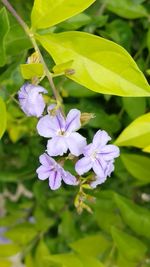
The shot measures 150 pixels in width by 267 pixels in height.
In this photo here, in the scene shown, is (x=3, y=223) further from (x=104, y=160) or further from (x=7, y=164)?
(x=104, y=160)

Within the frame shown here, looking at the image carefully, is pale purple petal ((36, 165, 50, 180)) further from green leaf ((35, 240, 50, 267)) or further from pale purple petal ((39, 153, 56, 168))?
green leaf ((35, 240, 50, 267))

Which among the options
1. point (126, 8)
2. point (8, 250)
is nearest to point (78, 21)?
point (126, 8)

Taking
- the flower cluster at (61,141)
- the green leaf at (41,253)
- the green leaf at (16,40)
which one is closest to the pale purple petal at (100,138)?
the flower cluster at (61,141)

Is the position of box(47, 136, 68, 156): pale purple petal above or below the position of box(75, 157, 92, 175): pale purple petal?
above

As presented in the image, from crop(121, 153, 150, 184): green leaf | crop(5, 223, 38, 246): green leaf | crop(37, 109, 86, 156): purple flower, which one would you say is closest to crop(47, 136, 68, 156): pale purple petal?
crop(37, 109, 86, 156): purple flower

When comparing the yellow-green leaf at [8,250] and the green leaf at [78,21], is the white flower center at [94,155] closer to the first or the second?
the green leaf at [78,21]

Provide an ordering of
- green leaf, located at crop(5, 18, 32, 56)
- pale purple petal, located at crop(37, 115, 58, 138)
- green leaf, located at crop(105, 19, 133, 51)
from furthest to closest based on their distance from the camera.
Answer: green leaf, located at crop(105, 19, 133, 51), green leaf, located at crop(5, 18, 32, 56), pale purple petal, located at crop(37, 115, 58, 138)

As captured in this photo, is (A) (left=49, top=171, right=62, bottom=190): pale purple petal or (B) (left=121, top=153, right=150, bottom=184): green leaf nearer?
(A) (left=49, top=171, right=62, bottom=190): pale purple petal
